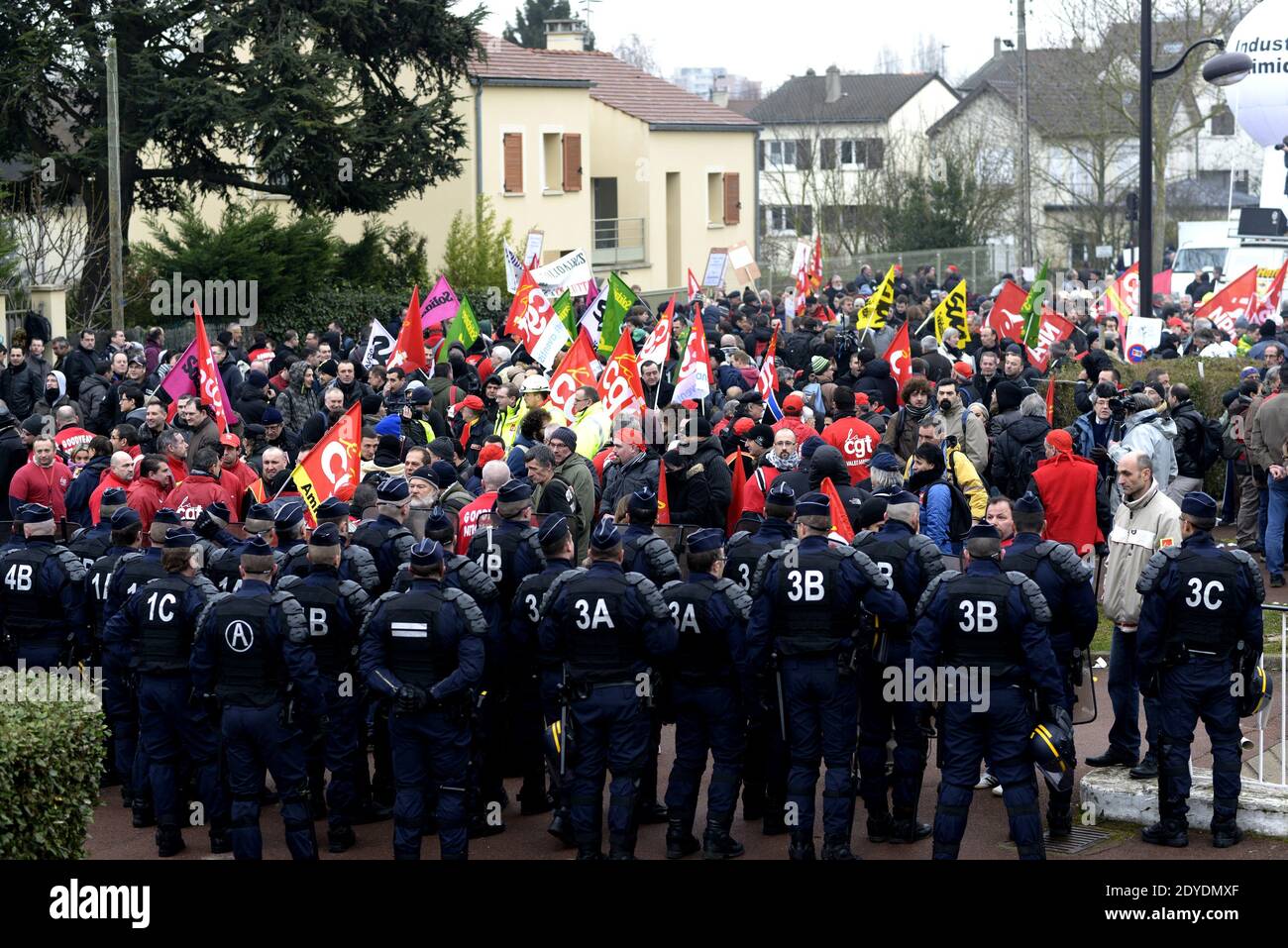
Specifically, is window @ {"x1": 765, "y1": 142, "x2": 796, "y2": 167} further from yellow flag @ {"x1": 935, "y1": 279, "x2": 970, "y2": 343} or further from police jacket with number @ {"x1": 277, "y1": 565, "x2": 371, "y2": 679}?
police jacket with number @ {"x1": 277, "y1": 565, "x2": 371, "y2": 679}

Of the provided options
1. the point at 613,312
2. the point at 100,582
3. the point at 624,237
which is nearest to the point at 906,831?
the point at 100,582

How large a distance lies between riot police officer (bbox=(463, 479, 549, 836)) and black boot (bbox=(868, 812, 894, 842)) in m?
2.23

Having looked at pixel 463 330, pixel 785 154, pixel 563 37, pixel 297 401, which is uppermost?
pixel 563 37

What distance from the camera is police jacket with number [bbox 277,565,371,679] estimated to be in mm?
9805

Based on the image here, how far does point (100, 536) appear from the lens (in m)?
11.5

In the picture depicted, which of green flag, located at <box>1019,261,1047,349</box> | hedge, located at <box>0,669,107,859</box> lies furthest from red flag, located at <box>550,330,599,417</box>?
hedge, located at <box>0,669,107,859</box>

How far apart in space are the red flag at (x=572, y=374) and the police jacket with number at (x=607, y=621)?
19.9 feet

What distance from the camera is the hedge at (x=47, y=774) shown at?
761 cm

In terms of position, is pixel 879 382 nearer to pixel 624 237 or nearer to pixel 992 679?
pixel 992 679

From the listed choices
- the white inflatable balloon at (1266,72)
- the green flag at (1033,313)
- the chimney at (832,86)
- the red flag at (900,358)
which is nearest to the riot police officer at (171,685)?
the red flag at (900,358)

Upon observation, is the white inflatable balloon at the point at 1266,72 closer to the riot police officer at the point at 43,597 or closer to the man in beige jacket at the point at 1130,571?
the man in beige jacket at the point at 1130,571

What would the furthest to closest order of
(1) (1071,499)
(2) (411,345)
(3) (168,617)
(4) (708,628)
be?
(2) (411,345), (1) (1071,499), (3) (168,617), (4) (708,628)

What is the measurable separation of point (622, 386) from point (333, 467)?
3.53 meters
